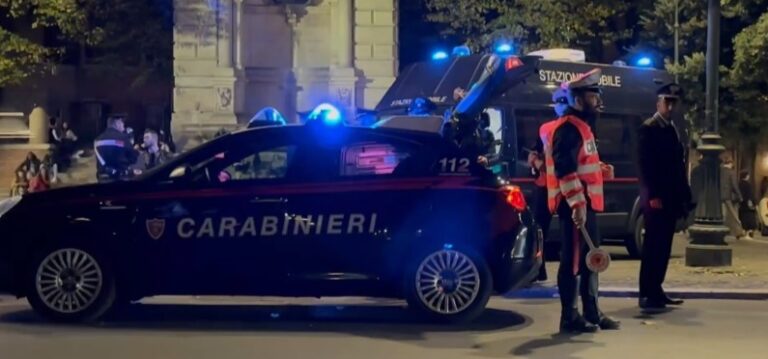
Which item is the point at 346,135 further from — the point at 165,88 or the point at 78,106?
the point at 78,106

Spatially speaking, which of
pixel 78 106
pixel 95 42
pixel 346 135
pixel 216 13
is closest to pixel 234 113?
pixel 216 13

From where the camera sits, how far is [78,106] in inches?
1245

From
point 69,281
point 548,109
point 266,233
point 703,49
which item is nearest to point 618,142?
point 548,109

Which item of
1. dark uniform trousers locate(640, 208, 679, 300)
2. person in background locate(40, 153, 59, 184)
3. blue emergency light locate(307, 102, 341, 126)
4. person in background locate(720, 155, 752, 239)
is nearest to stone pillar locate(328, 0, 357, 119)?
person in background locate(40, 153, 59, 184)

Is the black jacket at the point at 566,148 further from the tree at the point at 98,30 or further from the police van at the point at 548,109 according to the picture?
the tree at the point at 98,30

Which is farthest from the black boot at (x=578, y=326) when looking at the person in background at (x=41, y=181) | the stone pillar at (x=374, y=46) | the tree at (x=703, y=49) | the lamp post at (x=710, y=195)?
the stone pillar at (x=374, y=46)

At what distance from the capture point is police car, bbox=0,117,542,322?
889 centimetres

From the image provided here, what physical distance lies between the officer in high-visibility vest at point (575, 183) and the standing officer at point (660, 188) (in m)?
1.31

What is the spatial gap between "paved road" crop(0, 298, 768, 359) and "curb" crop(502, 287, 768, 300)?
0.64 meters

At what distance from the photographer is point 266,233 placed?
8945 millimetres

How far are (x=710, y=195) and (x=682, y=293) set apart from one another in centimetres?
228

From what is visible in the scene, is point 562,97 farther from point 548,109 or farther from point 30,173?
point 30,173

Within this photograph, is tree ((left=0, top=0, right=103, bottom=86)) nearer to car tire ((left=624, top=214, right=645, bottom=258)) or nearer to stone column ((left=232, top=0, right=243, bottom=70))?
stone column ((left=232, top=0, right=243, bottom=70))

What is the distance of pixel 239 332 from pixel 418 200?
1689 mm
